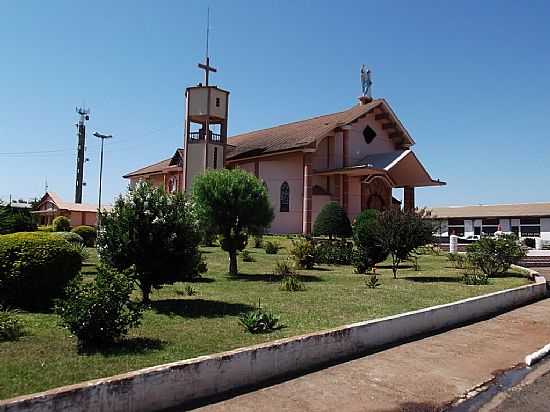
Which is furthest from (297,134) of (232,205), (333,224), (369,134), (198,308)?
(198,308)

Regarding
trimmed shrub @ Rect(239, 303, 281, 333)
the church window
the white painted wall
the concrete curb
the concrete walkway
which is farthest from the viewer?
the white painted wall

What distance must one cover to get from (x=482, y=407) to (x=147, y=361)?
3956 millimetres

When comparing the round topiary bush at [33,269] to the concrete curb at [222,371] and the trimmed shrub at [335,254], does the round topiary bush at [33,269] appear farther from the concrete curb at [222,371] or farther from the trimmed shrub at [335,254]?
the trimmed shrub at [335,254]

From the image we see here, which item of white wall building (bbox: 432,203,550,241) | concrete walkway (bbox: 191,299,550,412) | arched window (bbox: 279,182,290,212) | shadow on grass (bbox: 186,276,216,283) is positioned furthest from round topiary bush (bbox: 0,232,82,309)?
white wall building (bbox: 432,203,550,241)

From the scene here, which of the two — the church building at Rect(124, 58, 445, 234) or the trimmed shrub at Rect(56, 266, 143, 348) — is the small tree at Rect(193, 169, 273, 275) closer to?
the trimmed shrub at Rect(56, 266, 143, 348)

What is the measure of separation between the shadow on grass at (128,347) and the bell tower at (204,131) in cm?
2871

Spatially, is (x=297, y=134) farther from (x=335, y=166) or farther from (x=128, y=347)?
(x=128, y=347)

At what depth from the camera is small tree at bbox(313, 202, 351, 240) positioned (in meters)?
27.8

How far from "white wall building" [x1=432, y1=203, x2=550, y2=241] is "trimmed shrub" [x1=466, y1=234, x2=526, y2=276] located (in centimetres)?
2643

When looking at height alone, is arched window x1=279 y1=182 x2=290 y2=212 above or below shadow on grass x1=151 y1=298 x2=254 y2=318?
above

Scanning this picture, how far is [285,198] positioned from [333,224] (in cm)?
869

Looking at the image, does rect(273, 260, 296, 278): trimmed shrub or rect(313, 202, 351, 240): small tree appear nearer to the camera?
rect(273, 260, 296, 278): trimmed shrub

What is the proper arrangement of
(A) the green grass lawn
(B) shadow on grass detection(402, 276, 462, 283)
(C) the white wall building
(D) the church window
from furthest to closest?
(C) the white wall building
(D) the church window
(B) shadow on grass detection(402, 276, 462, 283)
(A) the green grass lawn

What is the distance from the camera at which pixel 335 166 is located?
3566 centimetres
